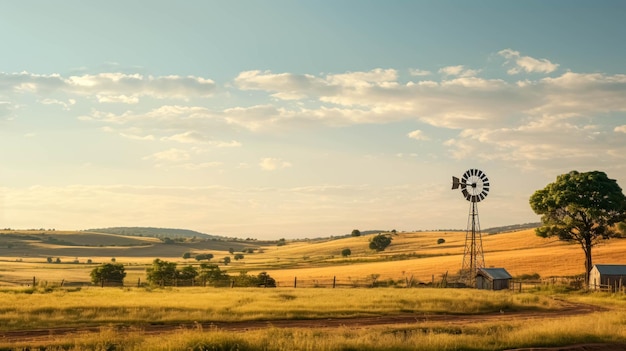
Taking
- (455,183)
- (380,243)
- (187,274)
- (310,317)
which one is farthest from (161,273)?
(380,243)

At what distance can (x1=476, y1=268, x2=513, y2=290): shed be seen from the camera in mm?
78625

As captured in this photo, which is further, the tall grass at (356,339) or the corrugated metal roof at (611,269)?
the corrugated metal roof at (611,269)

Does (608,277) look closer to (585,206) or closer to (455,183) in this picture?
(585,206)

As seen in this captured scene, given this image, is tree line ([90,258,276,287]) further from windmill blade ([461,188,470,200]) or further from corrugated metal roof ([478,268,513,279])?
windmill blade ([461,188,470,200])

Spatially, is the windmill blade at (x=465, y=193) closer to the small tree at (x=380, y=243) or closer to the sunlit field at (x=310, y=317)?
the sunlit field at (x=310, y=317)

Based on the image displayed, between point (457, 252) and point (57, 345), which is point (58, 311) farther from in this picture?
point (457, 252)

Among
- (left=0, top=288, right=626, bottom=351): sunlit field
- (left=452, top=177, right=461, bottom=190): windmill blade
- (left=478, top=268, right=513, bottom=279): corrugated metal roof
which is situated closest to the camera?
(left=0, top=288, right=626, bottom=351): sunlit field

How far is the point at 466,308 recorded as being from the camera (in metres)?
48.1

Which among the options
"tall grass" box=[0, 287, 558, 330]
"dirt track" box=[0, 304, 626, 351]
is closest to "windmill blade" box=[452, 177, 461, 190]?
"tall grass" box=[0, 287, 558, 330]

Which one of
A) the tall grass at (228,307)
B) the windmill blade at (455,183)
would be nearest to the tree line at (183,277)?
the tall grass at (228,307)

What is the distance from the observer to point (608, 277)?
72938mm

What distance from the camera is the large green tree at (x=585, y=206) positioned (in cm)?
8062

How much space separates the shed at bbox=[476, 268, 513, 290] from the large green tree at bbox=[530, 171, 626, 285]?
959 centimetres

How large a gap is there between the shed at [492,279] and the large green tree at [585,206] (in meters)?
9.59
